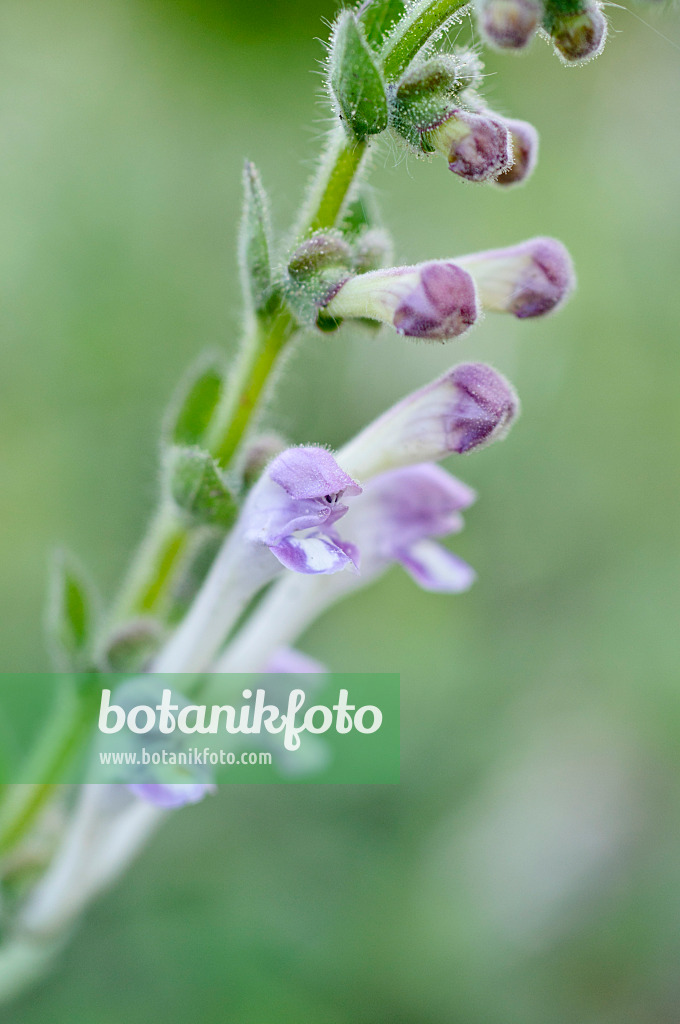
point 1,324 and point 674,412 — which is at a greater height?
point 674,412

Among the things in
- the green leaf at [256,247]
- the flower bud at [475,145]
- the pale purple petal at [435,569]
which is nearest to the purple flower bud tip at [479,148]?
the flower bud at [475,145]

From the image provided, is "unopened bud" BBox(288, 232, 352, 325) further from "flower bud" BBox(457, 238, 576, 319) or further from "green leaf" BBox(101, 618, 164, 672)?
"green leaf" BBox(101, 618, 164, 672)

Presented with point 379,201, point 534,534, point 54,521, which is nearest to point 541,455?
point 534,534

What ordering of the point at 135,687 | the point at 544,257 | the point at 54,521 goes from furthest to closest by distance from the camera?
the point at 54,521
the point at 135,687
the point at 544,257

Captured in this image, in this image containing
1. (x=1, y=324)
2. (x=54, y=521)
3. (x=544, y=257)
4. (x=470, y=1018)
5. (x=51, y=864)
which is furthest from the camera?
(x=1, y=324)

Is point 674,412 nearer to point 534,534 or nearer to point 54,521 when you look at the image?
point 534,534

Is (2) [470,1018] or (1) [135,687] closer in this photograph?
(1) [135,687]

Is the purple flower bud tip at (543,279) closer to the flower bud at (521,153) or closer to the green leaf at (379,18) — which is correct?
the flower bud at (521,153)

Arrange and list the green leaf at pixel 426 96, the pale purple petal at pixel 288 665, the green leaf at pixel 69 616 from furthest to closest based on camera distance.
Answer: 1. the pale purple petal at pixel 288 665
2. the green leaf at pixel 69 616
3. the green leaf at pixel 426 96
